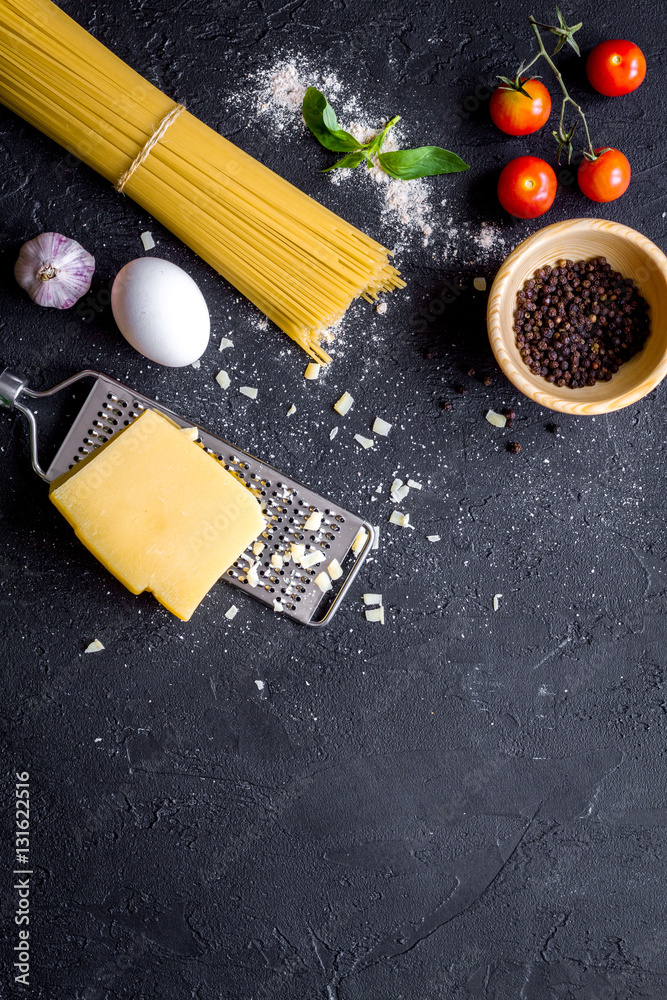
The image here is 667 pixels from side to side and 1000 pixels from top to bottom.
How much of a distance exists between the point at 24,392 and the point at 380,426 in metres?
0.68

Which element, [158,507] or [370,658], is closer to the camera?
[158,507]

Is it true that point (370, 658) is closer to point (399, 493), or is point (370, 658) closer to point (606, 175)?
point (399, 493)

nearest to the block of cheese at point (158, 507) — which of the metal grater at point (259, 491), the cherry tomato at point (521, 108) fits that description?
the metal grater at point (259, 491)

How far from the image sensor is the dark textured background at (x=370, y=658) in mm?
1316

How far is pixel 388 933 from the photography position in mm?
1343

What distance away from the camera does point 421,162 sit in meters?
1.26

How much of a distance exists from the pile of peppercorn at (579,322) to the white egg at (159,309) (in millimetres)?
590

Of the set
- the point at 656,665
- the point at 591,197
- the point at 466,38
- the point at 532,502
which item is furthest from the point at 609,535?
the point at 466,38

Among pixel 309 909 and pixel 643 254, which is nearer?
pixel 643 254

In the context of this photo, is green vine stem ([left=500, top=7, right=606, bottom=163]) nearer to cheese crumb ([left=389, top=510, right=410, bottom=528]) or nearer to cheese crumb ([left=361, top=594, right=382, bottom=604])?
cheese crumb ([left=389, top=510, right=410, bottom=528])

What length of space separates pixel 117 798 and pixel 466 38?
1.62 meters

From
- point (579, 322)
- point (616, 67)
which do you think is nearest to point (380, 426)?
point (579, 322)

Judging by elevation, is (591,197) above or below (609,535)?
above

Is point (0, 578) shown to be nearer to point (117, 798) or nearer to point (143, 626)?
point (143, 626)
